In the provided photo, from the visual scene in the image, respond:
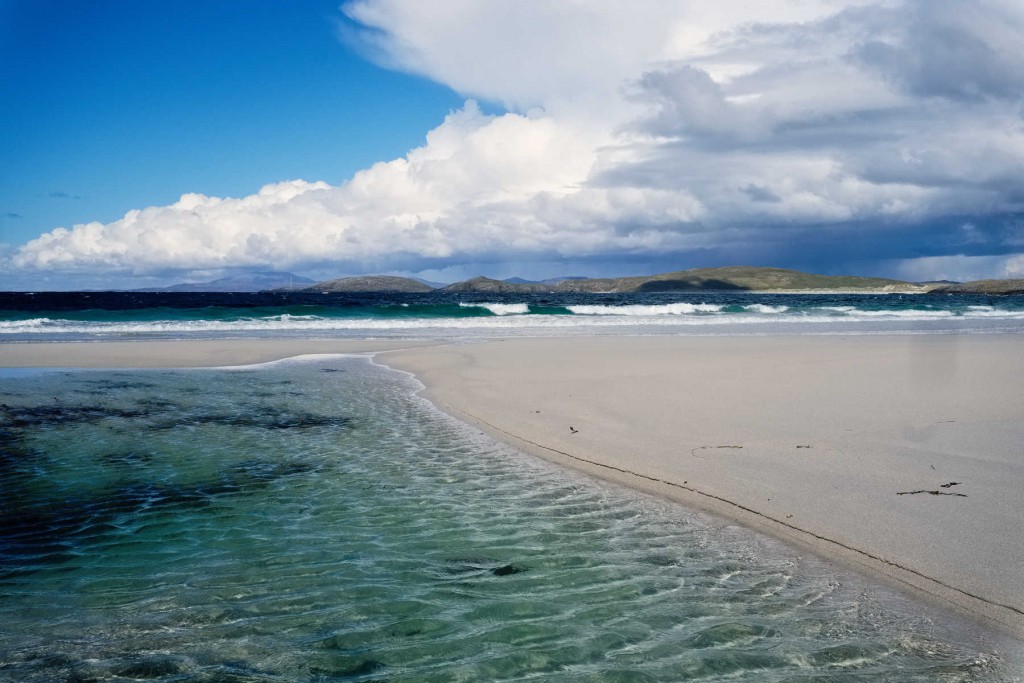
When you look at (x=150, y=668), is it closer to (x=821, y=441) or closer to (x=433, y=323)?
(x=821, y=441)

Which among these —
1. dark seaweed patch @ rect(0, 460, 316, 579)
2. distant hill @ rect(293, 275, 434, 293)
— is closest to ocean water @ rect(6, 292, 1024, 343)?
dark seaweed patch @ rect(0, 460, 316, 579)

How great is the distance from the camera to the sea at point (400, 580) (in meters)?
3.34

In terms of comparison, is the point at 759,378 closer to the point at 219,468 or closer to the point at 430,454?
the point at 430,454

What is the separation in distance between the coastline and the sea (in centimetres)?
46

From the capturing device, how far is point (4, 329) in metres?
31.4

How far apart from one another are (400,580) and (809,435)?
5512 millimetres

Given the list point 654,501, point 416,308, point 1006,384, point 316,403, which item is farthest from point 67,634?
point 416,308

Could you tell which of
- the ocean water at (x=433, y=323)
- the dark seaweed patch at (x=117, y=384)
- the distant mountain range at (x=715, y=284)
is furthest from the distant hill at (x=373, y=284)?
the dark seaweed patch at (x=117, y=384)

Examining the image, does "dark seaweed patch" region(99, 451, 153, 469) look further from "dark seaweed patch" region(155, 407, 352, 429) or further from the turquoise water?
"dark seaweed patch" region(155, 407, 352, 429)

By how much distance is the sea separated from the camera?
3342mm

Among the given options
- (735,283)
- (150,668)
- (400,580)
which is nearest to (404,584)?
(400,580)

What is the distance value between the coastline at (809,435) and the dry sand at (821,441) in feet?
0.06

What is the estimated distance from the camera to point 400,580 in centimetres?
434

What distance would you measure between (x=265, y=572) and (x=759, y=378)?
10.6m
